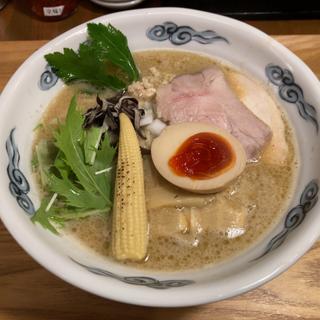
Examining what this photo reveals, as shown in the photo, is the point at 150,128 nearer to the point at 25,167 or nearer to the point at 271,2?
the point at 25,167

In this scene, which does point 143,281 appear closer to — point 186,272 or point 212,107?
point 186,272

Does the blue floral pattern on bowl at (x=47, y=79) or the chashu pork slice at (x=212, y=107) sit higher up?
the blue floral pattern on bowl at (x=47, y=79)

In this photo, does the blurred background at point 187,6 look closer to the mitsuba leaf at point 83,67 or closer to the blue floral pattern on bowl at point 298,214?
the mitsuba leaf at point 83,67

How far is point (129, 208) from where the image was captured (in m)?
0.90

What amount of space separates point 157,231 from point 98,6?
44.5 inches

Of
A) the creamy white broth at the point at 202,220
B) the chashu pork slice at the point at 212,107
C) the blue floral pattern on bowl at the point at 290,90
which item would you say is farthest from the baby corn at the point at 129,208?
the blue floral pattern on bowl at the point at 290,90

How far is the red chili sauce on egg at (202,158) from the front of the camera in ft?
3.09

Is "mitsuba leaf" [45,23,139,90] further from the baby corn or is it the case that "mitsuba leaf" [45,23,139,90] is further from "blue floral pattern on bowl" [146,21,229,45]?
the baby corn

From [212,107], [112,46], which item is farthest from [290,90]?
[112,46]

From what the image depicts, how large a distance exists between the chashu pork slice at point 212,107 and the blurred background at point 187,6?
2.12 feet

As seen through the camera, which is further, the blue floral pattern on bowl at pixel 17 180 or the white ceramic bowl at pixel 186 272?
the blue floral pattern on bowl at pixel 17 180

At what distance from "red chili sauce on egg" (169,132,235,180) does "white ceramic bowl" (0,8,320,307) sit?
163mm

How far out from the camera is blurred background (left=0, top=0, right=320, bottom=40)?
1.71m

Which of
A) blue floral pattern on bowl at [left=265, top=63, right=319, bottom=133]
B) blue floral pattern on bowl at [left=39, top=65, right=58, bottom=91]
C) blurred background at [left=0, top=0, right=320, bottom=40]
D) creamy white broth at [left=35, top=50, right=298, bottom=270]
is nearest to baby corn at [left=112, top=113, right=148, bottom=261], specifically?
creamy white broth at [left=35, top=50, right=298, bottom=270]
